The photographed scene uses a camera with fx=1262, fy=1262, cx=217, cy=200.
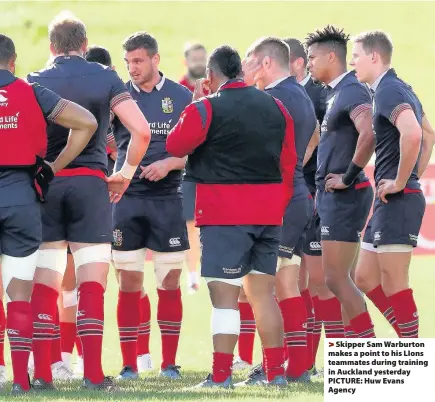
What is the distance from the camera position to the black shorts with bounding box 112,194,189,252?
9.48m

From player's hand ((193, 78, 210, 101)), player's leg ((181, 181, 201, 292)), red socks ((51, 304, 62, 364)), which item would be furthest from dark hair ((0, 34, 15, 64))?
player's leg ((181, 181, 201, 292))

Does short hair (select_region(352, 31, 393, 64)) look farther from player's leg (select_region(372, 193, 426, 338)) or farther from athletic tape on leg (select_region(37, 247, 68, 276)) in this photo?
athletic tape on leg (select_region(37, 247, 68, 276))

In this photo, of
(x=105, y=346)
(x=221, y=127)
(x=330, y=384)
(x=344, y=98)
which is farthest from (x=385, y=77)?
(x=105, y=346)

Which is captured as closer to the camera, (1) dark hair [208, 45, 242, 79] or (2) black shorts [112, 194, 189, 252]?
(1) dark hair [208, 45, 242, 79]

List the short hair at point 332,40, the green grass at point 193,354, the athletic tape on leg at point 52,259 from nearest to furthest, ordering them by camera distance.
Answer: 1. the green grass at point 193,354
2. the athletic tape on leg at point 52,259
3. the short hair at point 332,40

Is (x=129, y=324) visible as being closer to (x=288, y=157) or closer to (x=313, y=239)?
(x=313, y=239)

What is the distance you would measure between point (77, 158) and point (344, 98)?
6.44ft

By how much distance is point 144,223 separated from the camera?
376 inches

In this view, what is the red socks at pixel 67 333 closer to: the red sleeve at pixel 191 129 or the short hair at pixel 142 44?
the short hair at pixel 142 44

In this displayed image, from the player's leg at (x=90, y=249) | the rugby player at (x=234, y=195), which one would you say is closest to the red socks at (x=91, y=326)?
the player's leg at (x=90, y=249)

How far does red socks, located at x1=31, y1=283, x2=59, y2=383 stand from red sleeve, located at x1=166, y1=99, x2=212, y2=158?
132 cm

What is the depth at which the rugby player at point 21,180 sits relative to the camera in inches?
300

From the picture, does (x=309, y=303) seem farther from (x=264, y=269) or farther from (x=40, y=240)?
(x=40, y=240)

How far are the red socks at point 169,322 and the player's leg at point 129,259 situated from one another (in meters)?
0.21
